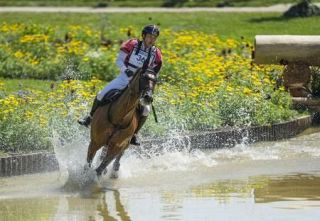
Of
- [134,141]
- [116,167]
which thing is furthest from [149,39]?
[116,167]

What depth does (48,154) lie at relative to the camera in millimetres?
15992

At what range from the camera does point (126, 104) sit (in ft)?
48.2

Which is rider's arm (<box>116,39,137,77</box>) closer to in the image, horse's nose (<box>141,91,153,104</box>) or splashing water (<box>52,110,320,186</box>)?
horse's nose (<box>141,91,153,104</box>)

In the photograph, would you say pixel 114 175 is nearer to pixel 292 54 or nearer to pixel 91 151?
pixel 91 151

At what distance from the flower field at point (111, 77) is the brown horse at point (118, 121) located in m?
1.59

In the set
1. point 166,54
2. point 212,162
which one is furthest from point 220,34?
point 212,162

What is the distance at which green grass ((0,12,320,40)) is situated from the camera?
28.2 metres

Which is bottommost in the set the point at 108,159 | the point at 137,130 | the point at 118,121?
the point at 108,159

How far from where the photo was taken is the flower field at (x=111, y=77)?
17.2 meters

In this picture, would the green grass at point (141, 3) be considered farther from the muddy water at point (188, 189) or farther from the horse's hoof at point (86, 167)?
the horse's hoof at point (86, 167)

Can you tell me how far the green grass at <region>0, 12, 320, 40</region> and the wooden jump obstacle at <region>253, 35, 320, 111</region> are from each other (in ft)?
21.6

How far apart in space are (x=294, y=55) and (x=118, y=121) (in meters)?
6.07

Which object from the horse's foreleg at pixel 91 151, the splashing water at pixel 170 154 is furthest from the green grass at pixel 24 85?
the horse's foreleg at pixel 91 151

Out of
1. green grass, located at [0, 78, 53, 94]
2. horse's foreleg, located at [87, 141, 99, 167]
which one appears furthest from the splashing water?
green grass, located at [0, 78, 53, 94]
